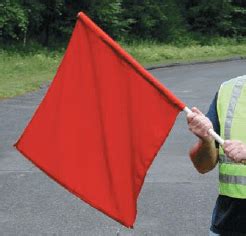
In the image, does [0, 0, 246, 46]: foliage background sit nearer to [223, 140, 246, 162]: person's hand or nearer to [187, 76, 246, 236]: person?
[187, 76, 246, 236]: person

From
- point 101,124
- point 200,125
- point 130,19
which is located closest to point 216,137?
point 200,125

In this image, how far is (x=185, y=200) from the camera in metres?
6.65

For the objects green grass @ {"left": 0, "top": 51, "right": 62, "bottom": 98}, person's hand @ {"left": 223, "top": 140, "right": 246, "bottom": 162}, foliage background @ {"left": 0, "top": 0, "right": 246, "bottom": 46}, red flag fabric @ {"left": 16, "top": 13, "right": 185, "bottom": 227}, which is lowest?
foliage background @ {"left": 0, "top": 0, "right": 246, "bottom": 46}

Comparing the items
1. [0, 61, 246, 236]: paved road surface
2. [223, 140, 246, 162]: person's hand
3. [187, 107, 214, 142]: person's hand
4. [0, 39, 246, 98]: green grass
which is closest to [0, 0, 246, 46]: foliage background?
[0, 39, 246, 98]: green grass

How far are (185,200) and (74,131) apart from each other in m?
3.71

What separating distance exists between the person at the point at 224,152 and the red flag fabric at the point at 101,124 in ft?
0.71

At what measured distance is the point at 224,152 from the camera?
2465 millimetres

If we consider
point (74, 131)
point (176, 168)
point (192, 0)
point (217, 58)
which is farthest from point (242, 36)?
point (74, 131)

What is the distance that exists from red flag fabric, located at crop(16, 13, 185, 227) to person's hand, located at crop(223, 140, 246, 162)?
414mm

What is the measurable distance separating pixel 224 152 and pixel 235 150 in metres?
0.12

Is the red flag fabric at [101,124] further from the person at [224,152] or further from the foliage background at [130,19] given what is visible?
the foliage background at [130,19]

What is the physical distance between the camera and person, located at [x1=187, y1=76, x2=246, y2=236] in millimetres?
2494

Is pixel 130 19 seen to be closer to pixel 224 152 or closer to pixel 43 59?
pixel 43 59

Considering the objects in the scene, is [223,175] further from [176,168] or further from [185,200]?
[176,168]
